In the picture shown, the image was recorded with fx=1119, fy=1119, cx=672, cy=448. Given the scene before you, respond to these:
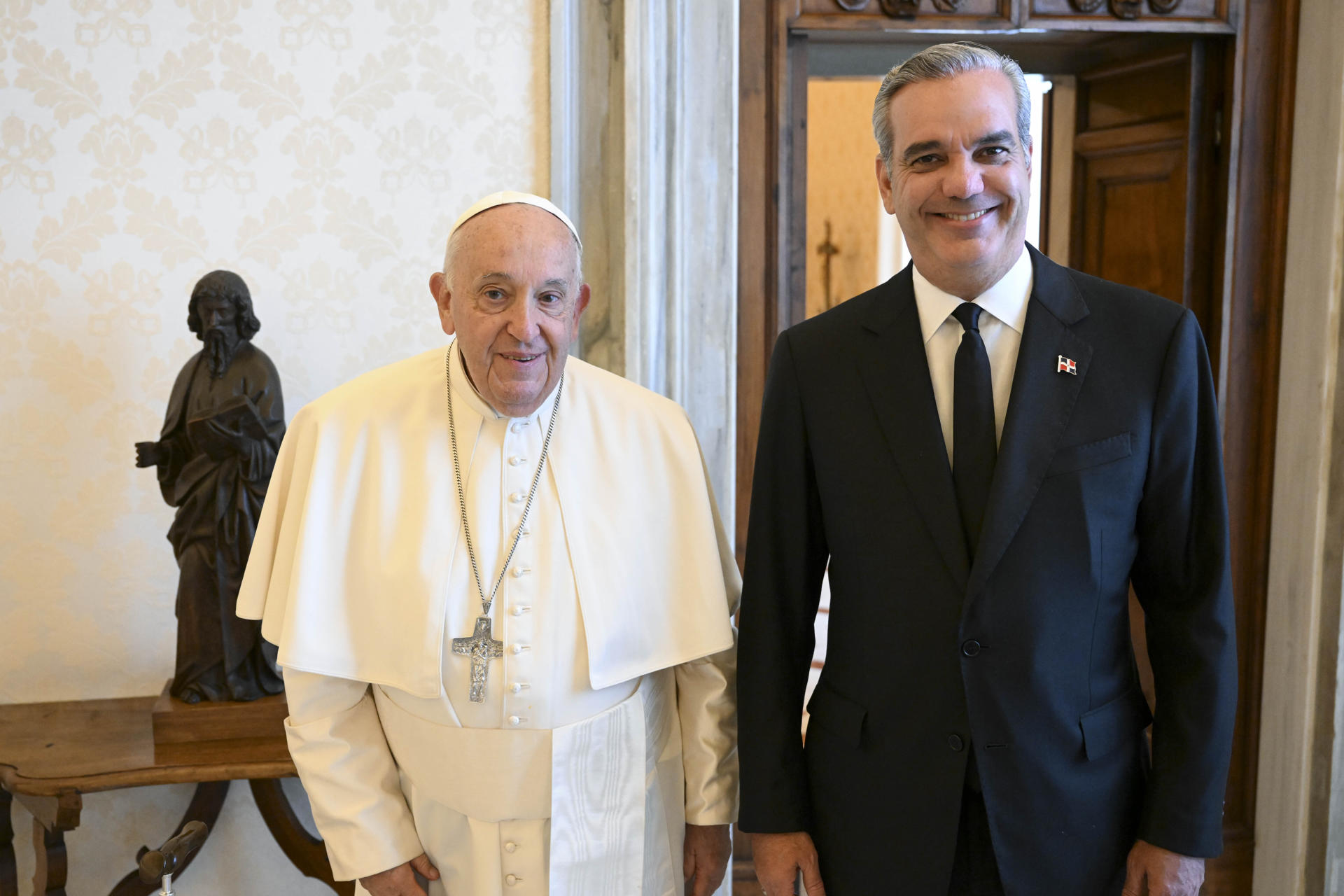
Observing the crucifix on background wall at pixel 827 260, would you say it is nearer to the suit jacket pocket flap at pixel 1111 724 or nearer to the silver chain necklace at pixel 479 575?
the silver chain necklace at pixel 479 575

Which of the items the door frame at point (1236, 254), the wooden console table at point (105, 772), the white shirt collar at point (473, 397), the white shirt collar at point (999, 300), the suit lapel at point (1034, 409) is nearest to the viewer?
the suit lapel at point (1034, 409)

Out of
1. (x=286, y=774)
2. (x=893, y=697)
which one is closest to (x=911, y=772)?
(x=893, y=697)

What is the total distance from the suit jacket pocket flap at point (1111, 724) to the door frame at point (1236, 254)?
4.98 ft

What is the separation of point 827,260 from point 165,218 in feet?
27.2

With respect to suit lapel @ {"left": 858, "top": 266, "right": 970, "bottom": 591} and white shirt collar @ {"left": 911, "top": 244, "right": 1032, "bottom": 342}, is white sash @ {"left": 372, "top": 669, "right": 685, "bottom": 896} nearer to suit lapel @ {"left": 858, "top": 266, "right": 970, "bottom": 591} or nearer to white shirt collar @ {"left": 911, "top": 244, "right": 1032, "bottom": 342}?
suit lapel @ {"left": 858, "top": 266, "right": 970, "bottom": 591}

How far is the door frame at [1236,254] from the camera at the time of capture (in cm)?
308

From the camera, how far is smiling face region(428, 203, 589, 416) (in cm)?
182

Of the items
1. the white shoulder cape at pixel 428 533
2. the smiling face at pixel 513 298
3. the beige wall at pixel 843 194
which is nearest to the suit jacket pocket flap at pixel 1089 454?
the white shoulder cape at pixel 428 533

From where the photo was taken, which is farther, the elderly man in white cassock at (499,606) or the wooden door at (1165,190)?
the wooden door at (1165,190)

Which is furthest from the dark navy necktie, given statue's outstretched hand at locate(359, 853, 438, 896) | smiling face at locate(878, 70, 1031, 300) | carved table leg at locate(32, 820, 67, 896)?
carved table leg at locate(32, 820, 67, 896)

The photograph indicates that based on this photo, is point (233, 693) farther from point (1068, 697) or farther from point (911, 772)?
point (1068, 697)

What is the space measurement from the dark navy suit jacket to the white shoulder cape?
220 mm

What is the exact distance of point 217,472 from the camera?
259cm

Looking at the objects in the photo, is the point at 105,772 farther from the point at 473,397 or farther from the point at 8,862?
the point at 473,397
